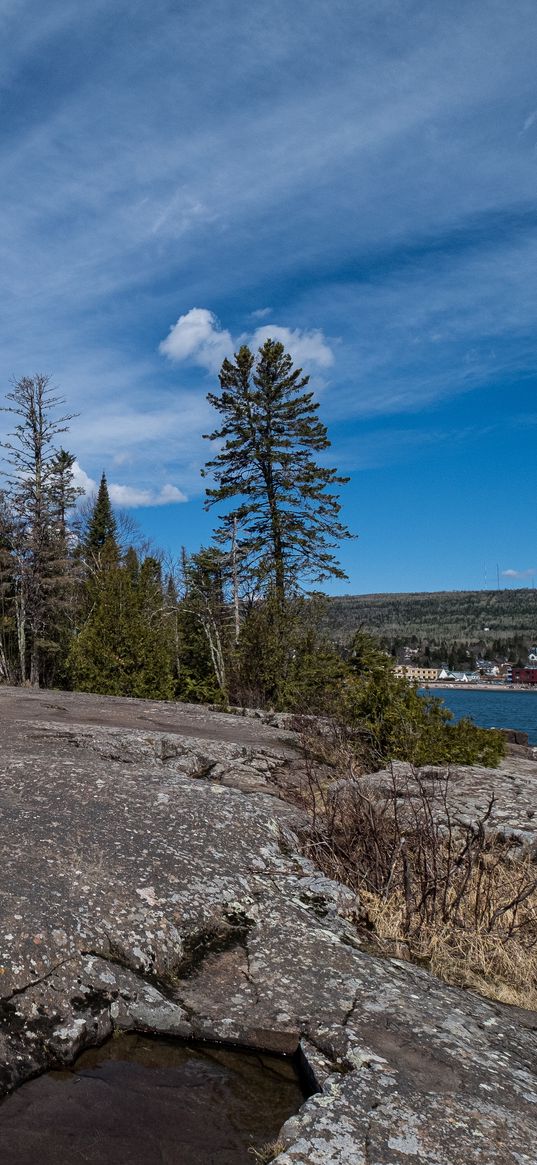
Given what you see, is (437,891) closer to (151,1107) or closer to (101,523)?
(151,1107)

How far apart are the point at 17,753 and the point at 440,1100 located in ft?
14.4

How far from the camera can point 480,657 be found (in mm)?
140375

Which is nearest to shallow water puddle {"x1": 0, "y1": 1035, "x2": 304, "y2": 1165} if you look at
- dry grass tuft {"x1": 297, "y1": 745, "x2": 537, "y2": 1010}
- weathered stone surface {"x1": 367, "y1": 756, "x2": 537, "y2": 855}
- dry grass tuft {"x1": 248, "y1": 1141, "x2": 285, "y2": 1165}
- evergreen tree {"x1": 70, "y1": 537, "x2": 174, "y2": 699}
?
dry grass tuft {"x1": 248, "y1": 1141, "x2": 285, "y2": 1165}

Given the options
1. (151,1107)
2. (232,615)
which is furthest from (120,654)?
(151,1107)

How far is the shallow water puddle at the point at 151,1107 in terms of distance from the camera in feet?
7.68

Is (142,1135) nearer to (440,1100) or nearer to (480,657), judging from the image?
(440,1100)

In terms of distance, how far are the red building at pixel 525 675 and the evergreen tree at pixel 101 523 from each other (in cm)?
9319

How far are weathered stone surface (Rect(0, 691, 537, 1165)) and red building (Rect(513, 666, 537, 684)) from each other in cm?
12920

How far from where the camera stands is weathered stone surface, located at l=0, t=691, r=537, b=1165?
2.42m

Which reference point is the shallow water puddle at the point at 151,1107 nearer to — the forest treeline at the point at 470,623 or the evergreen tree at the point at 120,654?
the evergreen tree at the point at 120,654

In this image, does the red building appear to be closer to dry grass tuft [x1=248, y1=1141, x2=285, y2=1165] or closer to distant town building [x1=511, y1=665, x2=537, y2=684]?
distant town building [x1=511, y1=665, x2=537, y2=684]

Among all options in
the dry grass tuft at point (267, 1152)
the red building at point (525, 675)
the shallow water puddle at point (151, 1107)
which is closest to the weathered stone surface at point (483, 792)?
the shallow water puddle at point (151, 1107)

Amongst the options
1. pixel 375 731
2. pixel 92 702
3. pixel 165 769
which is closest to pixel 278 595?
pixel 92 702

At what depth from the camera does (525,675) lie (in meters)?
126
